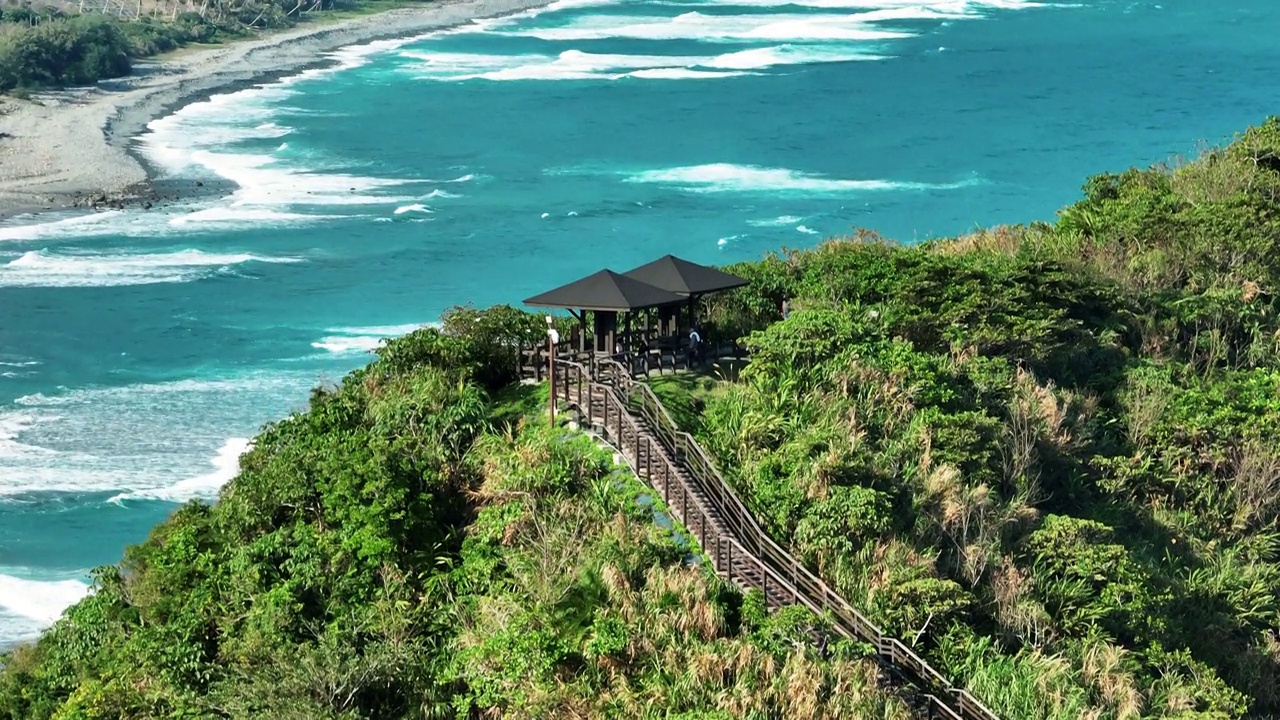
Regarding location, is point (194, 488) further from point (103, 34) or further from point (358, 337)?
point (103, 34)

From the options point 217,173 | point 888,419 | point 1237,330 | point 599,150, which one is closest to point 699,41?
point 599,150

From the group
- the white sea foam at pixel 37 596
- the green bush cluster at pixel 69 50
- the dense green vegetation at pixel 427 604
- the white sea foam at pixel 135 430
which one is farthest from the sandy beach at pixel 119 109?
the dense green vegetation at pixel 427 604

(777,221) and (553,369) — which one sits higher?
(553,369)

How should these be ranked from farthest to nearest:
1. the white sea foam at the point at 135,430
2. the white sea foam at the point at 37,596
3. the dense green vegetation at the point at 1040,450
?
the white sea foam at the point at 135,430 < the white sea foam at the point at 37,596 < the dense green vegetation at the point at 1040,450

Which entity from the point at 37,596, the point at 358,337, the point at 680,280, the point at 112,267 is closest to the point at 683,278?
the point at 680,280

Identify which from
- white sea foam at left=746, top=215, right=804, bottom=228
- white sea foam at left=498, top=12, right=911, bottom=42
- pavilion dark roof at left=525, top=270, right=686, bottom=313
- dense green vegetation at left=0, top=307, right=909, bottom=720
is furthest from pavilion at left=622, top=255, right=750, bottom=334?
white sea foam at left=498, top=12, right=911, bottom=42

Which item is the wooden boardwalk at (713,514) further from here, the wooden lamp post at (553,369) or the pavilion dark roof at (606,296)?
the pavilion dark roof at (606,296)

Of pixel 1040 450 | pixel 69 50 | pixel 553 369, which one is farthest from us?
pixel 69 50

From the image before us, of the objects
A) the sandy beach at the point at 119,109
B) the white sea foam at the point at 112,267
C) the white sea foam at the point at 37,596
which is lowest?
the white sea foam at the point at 37,596

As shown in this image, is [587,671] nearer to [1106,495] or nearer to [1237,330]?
[1106,495]
